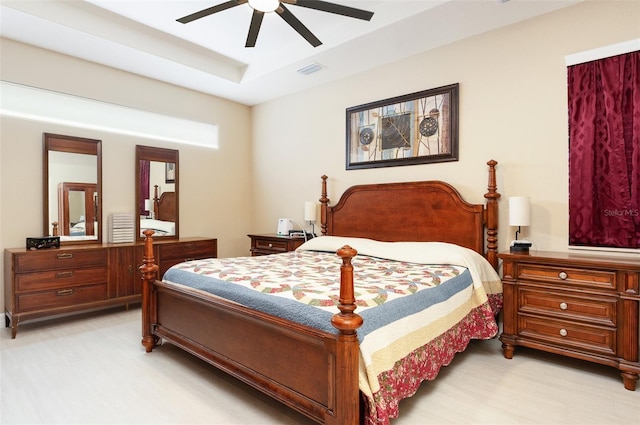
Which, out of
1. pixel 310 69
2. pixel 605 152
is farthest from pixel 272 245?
pixel 605 152

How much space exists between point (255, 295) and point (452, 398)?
1.34 meters

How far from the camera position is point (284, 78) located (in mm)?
4441

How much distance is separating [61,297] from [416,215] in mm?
3605

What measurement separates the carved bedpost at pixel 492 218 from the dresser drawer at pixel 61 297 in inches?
152

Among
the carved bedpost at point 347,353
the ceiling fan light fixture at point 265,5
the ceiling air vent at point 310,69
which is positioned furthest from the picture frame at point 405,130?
the carved bedpost at point 347,353

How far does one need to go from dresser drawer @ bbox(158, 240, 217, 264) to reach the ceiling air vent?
245 centimetres

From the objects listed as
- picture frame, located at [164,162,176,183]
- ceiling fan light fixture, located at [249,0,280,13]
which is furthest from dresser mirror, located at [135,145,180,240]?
ceiling fan light fixture, located at [249,0,280,13]

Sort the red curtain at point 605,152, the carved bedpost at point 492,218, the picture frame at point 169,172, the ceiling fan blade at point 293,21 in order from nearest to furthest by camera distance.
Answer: the ceiling fan blade at point 293,21
the red curtain at point 605,152
the carved bedpost at point 492,218
the picture frame at point 169,172

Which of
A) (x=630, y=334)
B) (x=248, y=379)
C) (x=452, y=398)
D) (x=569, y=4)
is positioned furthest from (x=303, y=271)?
(x=569, y=4)

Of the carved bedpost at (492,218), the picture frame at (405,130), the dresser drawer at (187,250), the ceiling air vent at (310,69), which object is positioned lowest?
the dresser drawer at (187,250)

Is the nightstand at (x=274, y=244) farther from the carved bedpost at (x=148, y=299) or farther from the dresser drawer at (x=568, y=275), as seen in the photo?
the dresser drawer at (x=568, y=275)

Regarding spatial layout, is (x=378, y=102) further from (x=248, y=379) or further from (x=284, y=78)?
(x=248, y=379)

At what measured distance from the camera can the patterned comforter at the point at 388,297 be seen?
65.4 inches

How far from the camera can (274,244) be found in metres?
4.52
